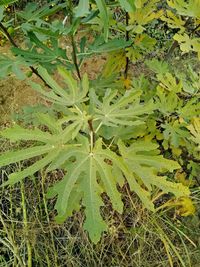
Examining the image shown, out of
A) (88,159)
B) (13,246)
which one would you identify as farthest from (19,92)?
(88,159)

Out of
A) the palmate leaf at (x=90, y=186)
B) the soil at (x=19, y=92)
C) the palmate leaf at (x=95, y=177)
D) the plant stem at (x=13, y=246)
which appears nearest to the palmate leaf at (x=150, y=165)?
the palmate leaf at (x=95, y=177)

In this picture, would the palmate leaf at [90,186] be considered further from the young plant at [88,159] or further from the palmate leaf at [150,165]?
the palmate leaf at [150,165]

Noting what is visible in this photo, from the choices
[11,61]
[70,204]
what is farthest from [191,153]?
[11,61]

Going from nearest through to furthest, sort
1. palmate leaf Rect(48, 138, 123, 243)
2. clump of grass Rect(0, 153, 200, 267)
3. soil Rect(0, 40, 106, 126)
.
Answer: palmate leaf Rect(48, 138, 123, 243), clump of grass Rect(0, 153, 200, 267), soil Rect(0, 40, 106, 126)

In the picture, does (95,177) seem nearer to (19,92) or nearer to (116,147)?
(116,147)

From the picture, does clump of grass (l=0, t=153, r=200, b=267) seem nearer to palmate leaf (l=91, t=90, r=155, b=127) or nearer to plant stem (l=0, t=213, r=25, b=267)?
plant stem (l=0, t=213, r=25, b=267)

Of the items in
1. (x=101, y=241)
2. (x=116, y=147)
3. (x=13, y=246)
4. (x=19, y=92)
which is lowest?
(x=101, y=241)

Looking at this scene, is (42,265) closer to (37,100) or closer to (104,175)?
(104,175)

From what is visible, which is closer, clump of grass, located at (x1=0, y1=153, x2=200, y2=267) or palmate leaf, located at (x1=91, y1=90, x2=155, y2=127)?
palmate leaf, located at (x1=91, y1=90, x2=155, y2=127)

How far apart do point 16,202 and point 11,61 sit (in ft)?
2.92

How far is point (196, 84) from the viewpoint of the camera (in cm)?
214

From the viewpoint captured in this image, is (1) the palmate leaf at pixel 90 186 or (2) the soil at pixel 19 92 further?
(2) the soil at pixel 19 92

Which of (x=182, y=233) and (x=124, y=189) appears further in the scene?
(x=124, y=189)

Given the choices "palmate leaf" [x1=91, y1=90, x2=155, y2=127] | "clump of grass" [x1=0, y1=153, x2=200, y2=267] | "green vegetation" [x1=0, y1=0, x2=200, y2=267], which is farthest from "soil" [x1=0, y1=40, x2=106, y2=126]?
"palmate leaf" [x1=91, y1=90, x2=155, y2=127]
